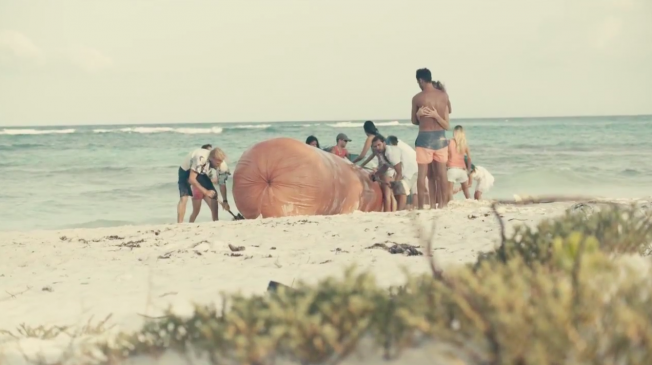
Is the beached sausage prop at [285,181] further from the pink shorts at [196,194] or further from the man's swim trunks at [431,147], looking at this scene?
the pink shorts at [196,194]

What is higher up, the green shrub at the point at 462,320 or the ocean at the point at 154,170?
the green shrub at the point at 462,320

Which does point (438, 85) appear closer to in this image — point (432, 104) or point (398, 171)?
point (432, 104)

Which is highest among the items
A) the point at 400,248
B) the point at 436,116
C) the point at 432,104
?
the point at 432,104

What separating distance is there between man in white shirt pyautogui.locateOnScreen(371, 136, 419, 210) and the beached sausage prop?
1.11m

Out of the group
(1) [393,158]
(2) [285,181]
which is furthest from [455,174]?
(2) [285,181]

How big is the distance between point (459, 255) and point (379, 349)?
9.71ft

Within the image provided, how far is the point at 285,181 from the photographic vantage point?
920 cm

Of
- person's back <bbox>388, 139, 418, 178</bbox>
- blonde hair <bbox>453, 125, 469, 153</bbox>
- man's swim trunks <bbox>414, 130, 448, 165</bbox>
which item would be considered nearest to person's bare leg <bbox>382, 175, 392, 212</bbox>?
person's back <bbox>388, 139, 418, 178</bbox>

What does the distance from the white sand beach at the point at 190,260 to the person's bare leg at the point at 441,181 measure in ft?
2.06

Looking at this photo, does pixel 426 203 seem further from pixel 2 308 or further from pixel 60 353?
pixel 60 353

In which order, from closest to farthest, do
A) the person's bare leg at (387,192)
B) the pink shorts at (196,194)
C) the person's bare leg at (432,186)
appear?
the person's bare leg at (432,186), the person's bare leg at (387,192), the pink shorts at (196,194)

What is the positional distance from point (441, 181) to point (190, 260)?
14.2ft

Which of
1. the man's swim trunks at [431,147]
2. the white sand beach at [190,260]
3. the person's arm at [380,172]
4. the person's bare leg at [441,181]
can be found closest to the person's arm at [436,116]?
the man's swim trunks at [431,147]

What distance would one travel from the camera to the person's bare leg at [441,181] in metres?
9.52
